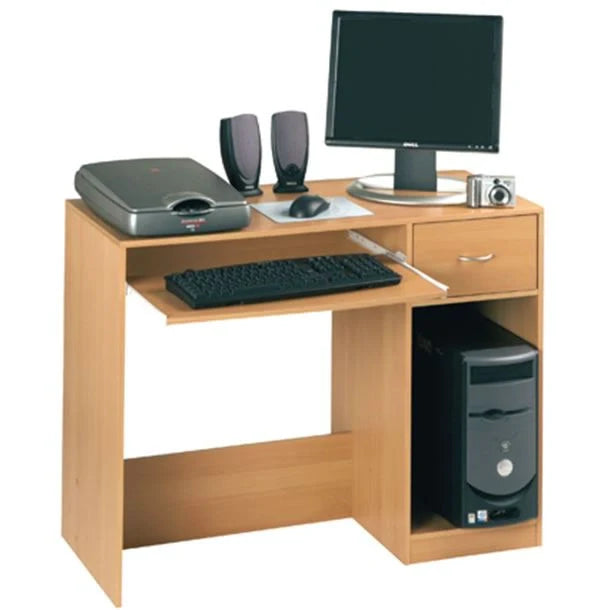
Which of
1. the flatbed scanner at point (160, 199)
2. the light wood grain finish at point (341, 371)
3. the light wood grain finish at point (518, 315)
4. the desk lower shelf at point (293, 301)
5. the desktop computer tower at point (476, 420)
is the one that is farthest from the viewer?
the light wood grain finish at point (341, 371)

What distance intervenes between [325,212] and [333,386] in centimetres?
81

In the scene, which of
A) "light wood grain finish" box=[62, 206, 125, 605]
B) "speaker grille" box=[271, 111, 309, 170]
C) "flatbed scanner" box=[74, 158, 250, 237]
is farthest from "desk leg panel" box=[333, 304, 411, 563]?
"light wood grain finish" box=[62, 206, 125, 605]

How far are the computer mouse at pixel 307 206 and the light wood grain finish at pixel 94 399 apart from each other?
0.56m

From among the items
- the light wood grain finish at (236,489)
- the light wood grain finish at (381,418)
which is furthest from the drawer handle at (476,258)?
the light wood grain finish at (236,489)

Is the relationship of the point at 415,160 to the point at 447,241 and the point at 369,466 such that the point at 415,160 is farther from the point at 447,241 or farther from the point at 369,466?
the point at 369,466

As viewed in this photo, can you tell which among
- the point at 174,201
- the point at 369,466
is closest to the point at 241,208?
the point at 174,201

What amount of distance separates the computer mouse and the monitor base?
241 mm

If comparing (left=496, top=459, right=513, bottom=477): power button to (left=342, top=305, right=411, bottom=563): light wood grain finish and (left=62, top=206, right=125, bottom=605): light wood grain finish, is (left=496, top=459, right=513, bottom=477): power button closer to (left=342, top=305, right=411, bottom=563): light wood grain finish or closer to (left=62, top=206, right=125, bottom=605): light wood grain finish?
(left=342, top=305, right=411, bottom=563): light wood grain finish

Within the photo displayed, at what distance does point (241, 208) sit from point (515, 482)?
3.88ft

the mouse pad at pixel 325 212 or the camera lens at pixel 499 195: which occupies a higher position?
the camera lens at pixel 499 195

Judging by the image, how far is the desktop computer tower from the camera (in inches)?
237

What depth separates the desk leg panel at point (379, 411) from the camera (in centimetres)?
609

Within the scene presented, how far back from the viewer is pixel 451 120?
615 cm

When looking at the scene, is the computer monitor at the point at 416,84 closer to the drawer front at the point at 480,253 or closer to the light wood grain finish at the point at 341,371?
the drawer front at the point at 480,253
